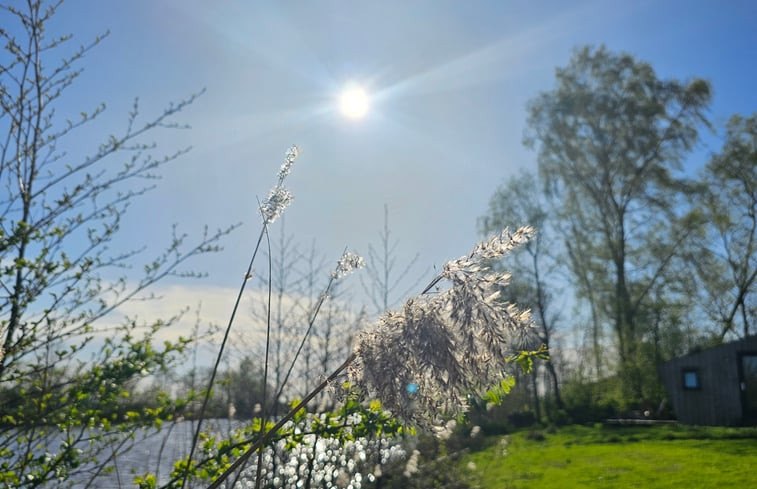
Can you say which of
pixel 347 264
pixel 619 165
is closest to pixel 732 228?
pixel 619 165

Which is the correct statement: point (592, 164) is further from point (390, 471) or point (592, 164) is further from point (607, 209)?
point (390, 471)

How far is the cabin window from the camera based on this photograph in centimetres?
2005

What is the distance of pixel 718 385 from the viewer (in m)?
19.2

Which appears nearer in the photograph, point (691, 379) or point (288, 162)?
point (288, 162)

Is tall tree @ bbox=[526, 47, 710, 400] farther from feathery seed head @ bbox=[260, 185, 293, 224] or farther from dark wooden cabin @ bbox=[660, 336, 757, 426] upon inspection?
feathery seed head @ bbox=[260, 185, 293, 224]

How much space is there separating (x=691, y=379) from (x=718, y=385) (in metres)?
1.13

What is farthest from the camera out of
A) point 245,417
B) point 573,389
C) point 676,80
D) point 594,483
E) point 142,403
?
point 573,389

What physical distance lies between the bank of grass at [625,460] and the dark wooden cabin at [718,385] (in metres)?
0.71

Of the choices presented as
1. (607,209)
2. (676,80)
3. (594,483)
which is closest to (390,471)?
(594,483)

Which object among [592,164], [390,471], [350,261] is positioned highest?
[592,164]

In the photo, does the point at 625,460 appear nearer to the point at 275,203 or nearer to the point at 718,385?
the point at 718,385

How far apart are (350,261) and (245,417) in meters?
7.69

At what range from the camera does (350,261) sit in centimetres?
219

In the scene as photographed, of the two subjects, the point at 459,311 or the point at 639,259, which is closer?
the point at 459,311
